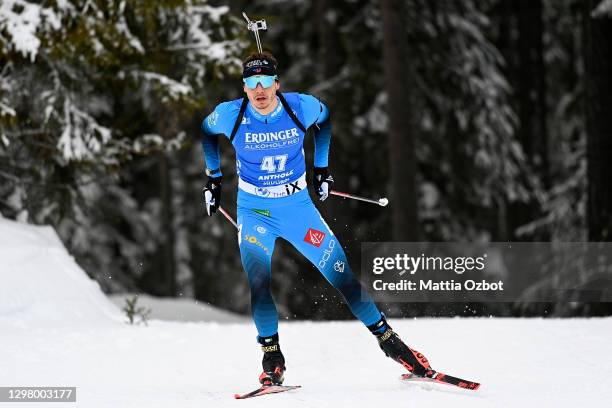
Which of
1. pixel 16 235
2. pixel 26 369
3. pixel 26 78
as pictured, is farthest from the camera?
pixel 26 78

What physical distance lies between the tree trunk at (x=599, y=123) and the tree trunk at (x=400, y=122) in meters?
3.64

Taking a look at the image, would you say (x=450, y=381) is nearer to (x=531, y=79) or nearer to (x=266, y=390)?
(x=266, y=390)

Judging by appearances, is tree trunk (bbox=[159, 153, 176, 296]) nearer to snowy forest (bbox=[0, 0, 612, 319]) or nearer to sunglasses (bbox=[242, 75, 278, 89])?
snowy forest (bbox=[0, 0, 612, 319])

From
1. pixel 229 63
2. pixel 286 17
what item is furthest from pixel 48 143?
pixel 286 17

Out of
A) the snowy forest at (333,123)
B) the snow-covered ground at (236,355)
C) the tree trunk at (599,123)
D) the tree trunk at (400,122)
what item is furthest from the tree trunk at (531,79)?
the snow-covered ground at (236,355)

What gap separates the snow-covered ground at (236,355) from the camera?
5996mm

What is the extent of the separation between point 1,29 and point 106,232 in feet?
38.4

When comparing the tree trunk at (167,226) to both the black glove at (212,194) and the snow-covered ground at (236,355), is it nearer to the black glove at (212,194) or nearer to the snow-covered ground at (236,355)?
the snow-covered ground at (236,355)

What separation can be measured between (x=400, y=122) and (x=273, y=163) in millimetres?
8421

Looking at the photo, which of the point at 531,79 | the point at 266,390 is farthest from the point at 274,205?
the point at 531,79

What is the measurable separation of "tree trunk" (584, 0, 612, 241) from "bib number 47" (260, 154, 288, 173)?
20.0 feet

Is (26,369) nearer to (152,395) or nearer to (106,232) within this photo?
(152,395)

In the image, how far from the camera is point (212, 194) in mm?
6641

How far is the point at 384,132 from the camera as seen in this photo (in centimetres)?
1862
